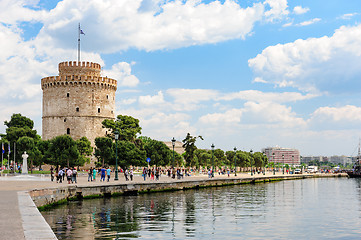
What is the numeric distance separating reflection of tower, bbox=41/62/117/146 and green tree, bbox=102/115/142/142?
10.8ft

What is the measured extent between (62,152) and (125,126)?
16.6m

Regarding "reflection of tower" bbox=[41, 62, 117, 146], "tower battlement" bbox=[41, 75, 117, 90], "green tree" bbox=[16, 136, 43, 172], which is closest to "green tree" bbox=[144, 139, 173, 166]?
"reflection of tower" bbox=[41, 62, 117, 146]

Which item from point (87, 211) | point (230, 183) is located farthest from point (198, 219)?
point (230, 183)

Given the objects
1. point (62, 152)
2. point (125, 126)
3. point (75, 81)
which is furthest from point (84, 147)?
→ point (75, 81)

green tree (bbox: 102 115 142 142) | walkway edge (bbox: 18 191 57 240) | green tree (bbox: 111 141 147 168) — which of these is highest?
green tree (bbox: 102 115 142 142)

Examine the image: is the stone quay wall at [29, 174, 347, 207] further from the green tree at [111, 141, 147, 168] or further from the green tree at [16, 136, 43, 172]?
the green tree at [16, 136, 43, 172]

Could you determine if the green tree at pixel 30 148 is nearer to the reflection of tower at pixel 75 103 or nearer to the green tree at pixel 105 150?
the green tree at pixel 105 150

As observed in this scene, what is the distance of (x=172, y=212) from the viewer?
23.2 m

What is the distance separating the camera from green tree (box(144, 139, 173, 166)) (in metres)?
67.7

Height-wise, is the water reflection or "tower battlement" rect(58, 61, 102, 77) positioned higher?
"tower battlement" rect(58, 61, 102, 77)

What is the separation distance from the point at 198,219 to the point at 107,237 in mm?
6415

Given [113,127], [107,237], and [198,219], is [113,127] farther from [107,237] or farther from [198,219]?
[107,237]

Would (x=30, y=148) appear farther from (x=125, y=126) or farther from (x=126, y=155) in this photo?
(x=125, y=126)

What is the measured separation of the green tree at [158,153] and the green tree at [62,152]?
499 inches
